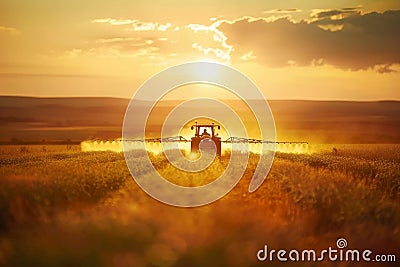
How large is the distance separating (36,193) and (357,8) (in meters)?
3.94

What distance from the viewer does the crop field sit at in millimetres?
6969

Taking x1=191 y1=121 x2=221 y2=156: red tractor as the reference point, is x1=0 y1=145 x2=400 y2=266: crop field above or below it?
below

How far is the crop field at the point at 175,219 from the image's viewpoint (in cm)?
697

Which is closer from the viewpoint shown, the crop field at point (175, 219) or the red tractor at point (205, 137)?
the crop field at point (175, 219)

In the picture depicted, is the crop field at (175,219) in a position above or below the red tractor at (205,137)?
below

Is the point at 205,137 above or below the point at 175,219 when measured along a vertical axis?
above

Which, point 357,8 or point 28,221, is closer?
point 28,221

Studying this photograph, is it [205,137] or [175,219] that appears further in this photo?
[205,137]

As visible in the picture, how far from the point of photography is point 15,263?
22.7 ft

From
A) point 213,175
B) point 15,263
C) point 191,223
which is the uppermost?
point 213,175

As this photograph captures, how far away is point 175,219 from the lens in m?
7.28

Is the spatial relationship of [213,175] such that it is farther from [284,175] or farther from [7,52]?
[7,52]

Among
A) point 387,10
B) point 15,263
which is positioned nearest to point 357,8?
point 387,10

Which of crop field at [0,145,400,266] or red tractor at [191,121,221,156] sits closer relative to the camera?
crop field at [0,145,400,266]
